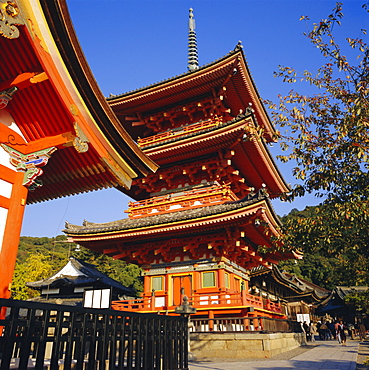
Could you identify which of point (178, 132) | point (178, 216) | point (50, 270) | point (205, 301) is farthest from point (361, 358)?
point (50, 270)

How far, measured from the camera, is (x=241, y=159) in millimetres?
17562

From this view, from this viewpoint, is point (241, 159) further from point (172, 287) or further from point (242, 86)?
point (172, 287)

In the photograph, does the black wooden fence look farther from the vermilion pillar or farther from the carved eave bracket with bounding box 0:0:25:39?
the carved eave bracket with bounding box 0:0:25:39

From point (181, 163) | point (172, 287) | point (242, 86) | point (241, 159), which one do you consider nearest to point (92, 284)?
point (172, 287)

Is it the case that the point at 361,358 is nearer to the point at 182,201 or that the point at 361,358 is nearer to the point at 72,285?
the point at 182,201

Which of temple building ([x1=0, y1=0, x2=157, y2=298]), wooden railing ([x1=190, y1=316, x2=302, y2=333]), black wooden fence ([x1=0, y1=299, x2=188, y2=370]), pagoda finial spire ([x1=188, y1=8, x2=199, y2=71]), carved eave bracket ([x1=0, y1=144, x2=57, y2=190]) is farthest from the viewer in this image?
pagoda finial spire ([x1=188, y1=8, x2=199, y2=71])

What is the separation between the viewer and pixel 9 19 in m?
4.86

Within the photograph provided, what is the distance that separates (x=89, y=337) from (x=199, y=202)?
504 inches

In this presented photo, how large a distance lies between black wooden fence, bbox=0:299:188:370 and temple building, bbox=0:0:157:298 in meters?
2.38

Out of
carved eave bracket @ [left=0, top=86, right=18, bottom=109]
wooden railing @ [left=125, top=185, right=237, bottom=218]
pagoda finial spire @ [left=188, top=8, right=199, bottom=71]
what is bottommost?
carved eave bracket @ [left=0, top=86, right=18, bottom=109]

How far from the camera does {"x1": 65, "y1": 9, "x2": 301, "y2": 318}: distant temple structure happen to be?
1448 cm

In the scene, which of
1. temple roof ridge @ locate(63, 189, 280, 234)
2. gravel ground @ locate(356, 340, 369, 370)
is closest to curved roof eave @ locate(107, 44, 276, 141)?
temple roof ridge @ locate(63, 189, 280, 234)

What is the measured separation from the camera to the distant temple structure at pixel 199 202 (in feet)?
47.5

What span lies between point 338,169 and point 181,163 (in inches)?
406
